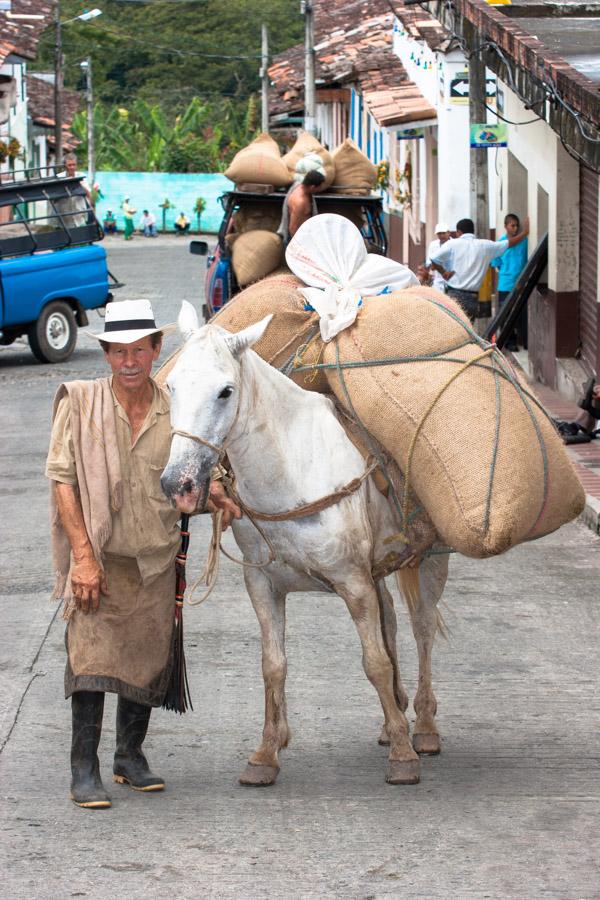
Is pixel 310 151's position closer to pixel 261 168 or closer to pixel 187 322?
pixel 261 168

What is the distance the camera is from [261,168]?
16.2 metres

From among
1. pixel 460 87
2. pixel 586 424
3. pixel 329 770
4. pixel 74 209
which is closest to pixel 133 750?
pixel 329 770

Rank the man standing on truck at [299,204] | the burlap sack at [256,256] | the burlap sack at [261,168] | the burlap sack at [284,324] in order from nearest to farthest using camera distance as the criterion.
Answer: the burlap sack at [284,324] < the man standing on truck at [299,204] < the burlap sack at [256,256] < the burlap sack at [261,168]

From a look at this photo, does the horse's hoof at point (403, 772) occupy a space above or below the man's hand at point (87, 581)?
below

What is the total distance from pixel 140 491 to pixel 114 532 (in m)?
0.18

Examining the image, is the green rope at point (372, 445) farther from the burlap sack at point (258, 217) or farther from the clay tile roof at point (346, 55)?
the clay tile roof at point (346, 55)

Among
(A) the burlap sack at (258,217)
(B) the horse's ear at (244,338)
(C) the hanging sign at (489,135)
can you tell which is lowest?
(B) the horse's ear at (244,338)

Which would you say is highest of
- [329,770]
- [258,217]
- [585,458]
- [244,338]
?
[258,217]

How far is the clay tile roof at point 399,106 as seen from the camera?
2492 centimetres

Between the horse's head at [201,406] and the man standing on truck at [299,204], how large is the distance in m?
9.74

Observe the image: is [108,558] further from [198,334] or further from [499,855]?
[499,855]

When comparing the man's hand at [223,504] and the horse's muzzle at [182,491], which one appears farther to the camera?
the man's hand at [223,504]

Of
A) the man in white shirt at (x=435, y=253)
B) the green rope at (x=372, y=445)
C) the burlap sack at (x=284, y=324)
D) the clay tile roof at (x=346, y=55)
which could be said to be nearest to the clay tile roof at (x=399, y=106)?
the clay tile roof at (x=346, y=55)

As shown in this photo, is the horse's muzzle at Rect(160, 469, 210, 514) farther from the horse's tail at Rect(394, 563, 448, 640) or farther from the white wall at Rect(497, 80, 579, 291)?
the white wall at Rect(497, 80, 579, 291)
